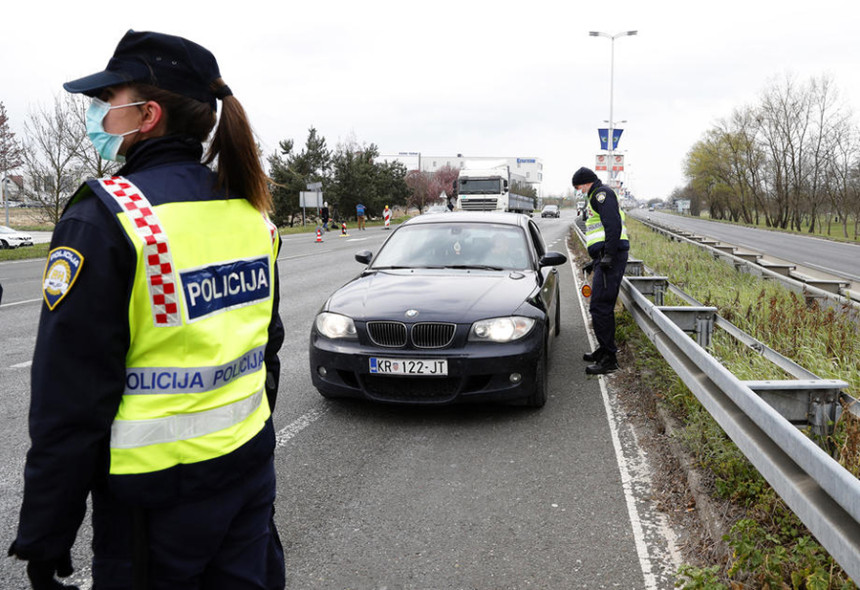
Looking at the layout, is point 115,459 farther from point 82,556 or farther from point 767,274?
point 767,274

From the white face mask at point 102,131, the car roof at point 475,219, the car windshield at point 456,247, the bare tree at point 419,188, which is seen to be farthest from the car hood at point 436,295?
the bare tree at point 419,188

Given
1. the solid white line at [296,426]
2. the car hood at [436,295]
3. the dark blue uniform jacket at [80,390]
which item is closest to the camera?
the dark blue uniform jacket at [80,390]

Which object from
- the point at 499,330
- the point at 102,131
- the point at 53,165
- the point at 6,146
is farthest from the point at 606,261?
the point at 6,146

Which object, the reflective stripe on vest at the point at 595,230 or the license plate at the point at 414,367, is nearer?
the license plate at the point at 414,367

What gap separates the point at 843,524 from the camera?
7.34ft

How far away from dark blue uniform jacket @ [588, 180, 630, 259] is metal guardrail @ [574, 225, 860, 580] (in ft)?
5.77

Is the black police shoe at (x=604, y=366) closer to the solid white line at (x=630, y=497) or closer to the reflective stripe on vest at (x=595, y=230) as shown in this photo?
the solid white line at (x=630, y=497)

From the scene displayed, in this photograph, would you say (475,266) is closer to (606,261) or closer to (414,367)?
(606,261)

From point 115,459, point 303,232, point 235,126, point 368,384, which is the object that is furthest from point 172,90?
point 303,232

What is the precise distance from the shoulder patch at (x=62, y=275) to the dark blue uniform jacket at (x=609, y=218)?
19.3 feet

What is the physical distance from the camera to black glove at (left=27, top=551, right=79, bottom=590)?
143cm

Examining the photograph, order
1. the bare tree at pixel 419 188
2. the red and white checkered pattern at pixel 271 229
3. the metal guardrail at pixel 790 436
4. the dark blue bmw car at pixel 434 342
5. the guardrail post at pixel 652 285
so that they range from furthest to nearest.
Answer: the bare tree at pixel 419 188 < the guardrail post at pixel 652 285 < the dark blue bmw car at pixel 434 342 < the metal guardrail at pixel 790 436 < the red and white checkered pattern at pixel 271 229

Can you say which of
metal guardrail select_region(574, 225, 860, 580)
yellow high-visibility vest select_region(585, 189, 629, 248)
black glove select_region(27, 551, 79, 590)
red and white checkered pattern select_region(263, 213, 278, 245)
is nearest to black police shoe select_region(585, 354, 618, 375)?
yellow high-visibility vest select_region(585, 189, 629, 248)

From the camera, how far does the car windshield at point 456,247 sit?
21.6 feet
